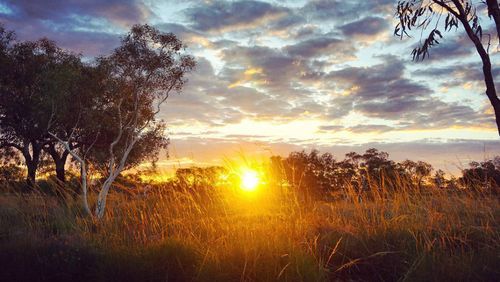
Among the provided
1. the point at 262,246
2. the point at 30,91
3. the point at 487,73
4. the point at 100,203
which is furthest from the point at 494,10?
the point at 30,91

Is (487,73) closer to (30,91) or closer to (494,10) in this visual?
(494,10)

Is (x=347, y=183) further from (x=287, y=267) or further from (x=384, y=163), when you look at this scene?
(x=384, y=163)

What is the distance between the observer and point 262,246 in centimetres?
750

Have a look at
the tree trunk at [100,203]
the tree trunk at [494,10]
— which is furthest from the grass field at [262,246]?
the tree trunk at [494,10]

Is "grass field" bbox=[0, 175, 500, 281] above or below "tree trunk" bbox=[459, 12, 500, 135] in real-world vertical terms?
below

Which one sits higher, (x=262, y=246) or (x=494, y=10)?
(x=494, y=10)

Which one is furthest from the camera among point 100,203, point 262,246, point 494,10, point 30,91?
point 30,91

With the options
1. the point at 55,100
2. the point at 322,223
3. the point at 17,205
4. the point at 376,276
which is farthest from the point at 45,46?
the point at 376,276

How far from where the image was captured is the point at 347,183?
33.7 feet

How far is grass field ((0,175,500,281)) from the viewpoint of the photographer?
7.32 meters

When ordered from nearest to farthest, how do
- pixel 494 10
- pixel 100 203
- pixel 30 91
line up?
pixel 494 10 → pixel 100 203 → pixel 30 91

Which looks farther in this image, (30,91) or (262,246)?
(30,91)

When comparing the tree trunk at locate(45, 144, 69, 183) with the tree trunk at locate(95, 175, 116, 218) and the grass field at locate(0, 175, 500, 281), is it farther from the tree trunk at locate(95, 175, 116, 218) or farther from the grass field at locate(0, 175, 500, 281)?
the grass field at locate(0, 175, 500, 281)

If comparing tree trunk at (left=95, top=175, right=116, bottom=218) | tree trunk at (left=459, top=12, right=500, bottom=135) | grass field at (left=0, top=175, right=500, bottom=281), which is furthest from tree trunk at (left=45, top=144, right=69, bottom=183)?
tree trunk at (left=459, top=12, right=500, bottom=135)
